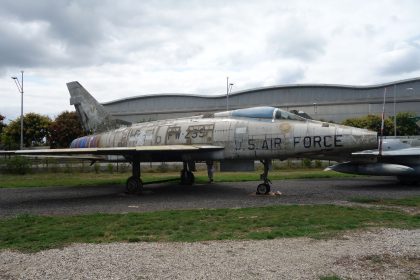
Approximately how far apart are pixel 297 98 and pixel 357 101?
1103 centimetres

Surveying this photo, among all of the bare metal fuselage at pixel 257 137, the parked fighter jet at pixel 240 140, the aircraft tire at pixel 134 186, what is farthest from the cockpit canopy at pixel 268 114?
the aircraft tire at pixel 134 186

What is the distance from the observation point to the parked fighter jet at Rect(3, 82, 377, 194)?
1202 cm

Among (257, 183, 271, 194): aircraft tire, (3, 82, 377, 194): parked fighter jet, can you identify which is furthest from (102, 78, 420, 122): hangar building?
(257, 183, 271, 194): aircraft tire

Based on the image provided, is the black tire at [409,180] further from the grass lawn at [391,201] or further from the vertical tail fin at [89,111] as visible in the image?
the vertical tail fin at [89,111]

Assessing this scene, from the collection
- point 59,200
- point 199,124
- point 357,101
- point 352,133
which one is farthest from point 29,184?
point 357,101

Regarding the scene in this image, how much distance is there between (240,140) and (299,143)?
2.01 meters

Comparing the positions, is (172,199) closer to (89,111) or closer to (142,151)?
(142,151)

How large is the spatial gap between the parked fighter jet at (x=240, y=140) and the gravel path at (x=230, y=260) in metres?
5.70

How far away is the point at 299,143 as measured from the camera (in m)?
12.4

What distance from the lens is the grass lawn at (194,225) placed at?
265 inches

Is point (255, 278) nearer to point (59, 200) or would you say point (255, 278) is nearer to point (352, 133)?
point (352, 133)

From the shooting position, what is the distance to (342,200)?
11.7 m

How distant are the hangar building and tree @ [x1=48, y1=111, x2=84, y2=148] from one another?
12810 mm

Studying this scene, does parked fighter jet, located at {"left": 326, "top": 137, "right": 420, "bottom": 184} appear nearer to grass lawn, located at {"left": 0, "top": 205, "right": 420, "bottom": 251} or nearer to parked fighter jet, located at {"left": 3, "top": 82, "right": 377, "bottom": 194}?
parked fighter jet, located at {"left": 3, "top": 82, "right": 377, "bottom": 194}
